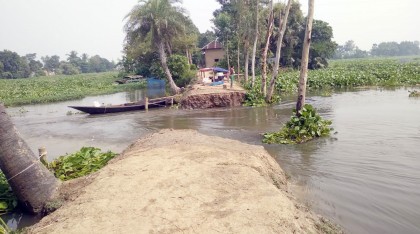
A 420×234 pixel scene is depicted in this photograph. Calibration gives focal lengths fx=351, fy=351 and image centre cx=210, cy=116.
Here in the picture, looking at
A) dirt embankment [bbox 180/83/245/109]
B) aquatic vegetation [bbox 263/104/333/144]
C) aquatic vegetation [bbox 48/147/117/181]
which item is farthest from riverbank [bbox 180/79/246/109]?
aquatic vegetation [bbox 48/147/117/181]

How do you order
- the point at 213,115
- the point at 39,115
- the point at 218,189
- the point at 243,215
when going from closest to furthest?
the point at 243,215, the point at 218,189, the point at 213,115, the point at 39,115

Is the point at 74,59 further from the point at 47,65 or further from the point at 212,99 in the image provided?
the point at 212,99

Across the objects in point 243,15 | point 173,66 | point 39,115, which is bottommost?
point 39,115

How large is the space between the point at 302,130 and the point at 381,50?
148194mm

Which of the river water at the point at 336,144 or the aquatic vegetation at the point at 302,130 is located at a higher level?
the aquatic vegetation at the point at 302,130

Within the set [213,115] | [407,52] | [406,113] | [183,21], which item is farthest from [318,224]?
[407,52]

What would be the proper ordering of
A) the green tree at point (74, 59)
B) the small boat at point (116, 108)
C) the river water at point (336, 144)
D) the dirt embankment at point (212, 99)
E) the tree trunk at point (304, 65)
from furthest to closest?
the green tree at point (74, 59) → the dirt embankment at point (212, 99) → the small boat at point (116, 108) → the tree trunk at point (304, 65) → the river water at point (336, 144)

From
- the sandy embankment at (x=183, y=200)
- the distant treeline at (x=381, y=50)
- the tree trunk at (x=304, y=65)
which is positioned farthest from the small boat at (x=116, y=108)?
the distant treeline at (x=381, y=50)

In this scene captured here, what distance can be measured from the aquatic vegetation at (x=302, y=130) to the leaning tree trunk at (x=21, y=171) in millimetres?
6807

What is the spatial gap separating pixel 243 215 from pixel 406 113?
511 inches

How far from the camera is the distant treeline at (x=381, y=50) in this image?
136875mm

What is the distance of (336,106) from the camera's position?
18.3m

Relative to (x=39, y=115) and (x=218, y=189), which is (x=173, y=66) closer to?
(x=39, y=115)

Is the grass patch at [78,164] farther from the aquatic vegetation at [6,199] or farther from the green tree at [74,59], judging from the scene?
the green tree at [74,59]
